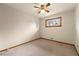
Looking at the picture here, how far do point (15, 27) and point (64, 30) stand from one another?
2.34 ft

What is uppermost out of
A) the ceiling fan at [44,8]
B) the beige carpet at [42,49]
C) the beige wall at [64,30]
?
the ceiling fan at [44,8]

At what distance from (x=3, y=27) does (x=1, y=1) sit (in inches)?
13.8

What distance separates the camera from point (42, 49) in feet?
4.11

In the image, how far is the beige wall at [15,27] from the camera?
3.73 feet

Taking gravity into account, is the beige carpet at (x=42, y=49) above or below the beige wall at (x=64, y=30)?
below

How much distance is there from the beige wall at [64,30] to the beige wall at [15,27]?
6.8 inches

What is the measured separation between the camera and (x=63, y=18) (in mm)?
1180

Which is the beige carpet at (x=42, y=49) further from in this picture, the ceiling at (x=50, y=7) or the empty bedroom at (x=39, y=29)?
the ceiling at (x=50, y=7)

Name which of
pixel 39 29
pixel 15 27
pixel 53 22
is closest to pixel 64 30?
pixel 53 22

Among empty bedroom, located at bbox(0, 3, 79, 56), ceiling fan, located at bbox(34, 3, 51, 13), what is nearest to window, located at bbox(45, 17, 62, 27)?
empty bedroom, located at bbox(0, 3, 79, 56)

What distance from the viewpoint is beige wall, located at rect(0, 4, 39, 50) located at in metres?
1.14

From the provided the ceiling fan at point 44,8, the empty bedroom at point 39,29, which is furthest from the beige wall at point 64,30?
the ceiling fan at point 44,8

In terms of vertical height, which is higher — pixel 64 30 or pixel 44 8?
pixel 44 8

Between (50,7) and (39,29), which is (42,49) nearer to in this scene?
(39,29)
